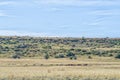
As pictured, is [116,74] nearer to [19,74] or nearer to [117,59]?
[19,74]

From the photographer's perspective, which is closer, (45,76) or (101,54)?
(45,76)

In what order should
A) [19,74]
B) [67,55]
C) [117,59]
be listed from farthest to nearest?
[67,55]
[117,59]
[19,74]

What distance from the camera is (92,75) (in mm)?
42000

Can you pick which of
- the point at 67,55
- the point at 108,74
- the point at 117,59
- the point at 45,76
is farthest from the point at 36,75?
the point at 67,55

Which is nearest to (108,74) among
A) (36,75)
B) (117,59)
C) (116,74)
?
(116,74)

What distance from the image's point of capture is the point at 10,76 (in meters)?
40.8

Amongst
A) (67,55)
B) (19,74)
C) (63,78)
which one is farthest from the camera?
(67,55)

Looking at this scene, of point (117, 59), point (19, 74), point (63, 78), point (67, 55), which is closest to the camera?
point (63, 78)

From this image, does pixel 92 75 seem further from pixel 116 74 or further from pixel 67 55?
pixel 67 55

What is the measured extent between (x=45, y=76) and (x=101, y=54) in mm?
43350

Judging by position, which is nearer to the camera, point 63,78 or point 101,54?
point 63,78

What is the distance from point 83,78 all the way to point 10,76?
21.2 ft

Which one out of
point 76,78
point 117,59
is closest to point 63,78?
point 76,78

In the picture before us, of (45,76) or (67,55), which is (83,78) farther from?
(67,55)
